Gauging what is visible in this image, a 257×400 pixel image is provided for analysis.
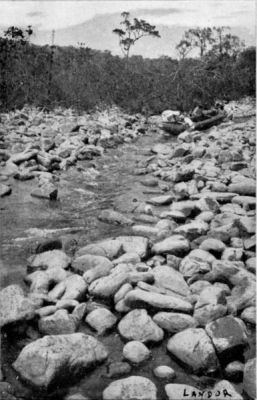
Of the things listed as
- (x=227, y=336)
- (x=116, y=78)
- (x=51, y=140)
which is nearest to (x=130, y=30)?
(x=116, y=78)

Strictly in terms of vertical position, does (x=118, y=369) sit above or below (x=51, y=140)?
below

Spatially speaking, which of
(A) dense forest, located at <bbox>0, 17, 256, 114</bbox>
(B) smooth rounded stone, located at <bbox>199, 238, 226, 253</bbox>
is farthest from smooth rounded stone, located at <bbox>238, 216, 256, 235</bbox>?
(A) dense forest, located at <bbox>0, 17, 256, 114</bbox>

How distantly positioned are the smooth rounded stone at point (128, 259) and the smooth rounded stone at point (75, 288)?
1.78 feet

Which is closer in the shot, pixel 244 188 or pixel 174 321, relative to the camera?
pixel 174 321

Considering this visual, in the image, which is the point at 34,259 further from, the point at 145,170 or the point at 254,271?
the point at 145,170

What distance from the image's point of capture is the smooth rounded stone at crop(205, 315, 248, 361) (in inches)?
121

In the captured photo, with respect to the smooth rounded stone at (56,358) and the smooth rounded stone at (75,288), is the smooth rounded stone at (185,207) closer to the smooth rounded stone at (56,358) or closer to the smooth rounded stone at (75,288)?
the smooth rounded stone at (75,288)

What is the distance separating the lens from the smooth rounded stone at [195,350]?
117 inches

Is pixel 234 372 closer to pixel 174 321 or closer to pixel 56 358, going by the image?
pixel 174 321

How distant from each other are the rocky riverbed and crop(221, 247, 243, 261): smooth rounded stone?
0.04 ft

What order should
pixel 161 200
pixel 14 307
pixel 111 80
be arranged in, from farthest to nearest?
pixel 111 80 < pixel 161 200 < pixel 14 307

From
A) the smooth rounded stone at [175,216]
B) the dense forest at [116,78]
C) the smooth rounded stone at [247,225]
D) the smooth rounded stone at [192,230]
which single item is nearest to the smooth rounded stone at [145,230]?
the smooth rounded stone at [192,230]

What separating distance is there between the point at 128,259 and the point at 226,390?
1.93 metres

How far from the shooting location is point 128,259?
4.46 metres
